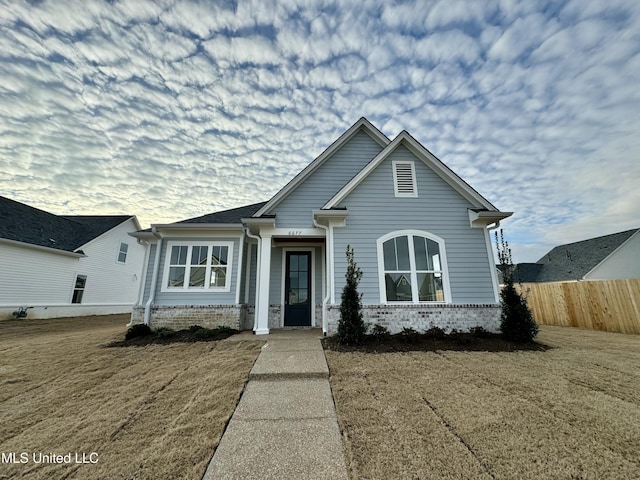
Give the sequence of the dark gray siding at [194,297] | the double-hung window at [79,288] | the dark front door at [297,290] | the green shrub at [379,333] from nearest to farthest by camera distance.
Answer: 1. the green shrub at [379,333]
2. the dark gray siding at [194,297]
3. the dark front door at [297,290]
4. the double-hung window at [79,288]

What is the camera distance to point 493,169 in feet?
36.7

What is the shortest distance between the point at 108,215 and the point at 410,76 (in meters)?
21.9

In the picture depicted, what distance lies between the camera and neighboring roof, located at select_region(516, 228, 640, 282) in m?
17.2

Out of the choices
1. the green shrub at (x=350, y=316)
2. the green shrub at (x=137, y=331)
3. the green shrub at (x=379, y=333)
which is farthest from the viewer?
the green shrub at (x=137, y=331)

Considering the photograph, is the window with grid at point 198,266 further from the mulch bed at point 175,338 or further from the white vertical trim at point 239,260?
the mulch bed at point 175,338

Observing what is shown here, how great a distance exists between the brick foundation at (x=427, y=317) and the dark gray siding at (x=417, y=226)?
24cm

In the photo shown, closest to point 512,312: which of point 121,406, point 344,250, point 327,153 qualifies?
point 344,250

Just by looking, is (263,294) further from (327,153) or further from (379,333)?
(327,153)

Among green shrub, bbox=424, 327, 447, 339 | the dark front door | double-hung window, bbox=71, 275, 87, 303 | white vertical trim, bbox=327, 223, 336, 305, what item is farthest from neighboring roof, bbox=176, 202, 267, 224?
double-hung window, bbox=71, 275, 87, 303

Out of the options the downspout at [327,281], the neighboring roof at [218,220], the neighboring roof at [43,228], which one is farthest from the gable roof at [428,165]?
the neighboring roof at [43,228]

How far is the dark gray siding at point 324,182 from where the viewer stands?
25.8ft

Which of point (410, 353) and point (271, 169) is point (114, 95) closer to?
point (271, 169)

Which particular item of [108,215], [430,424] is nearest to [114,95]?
[430,424]

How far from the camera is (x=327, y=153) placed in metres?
8.50
